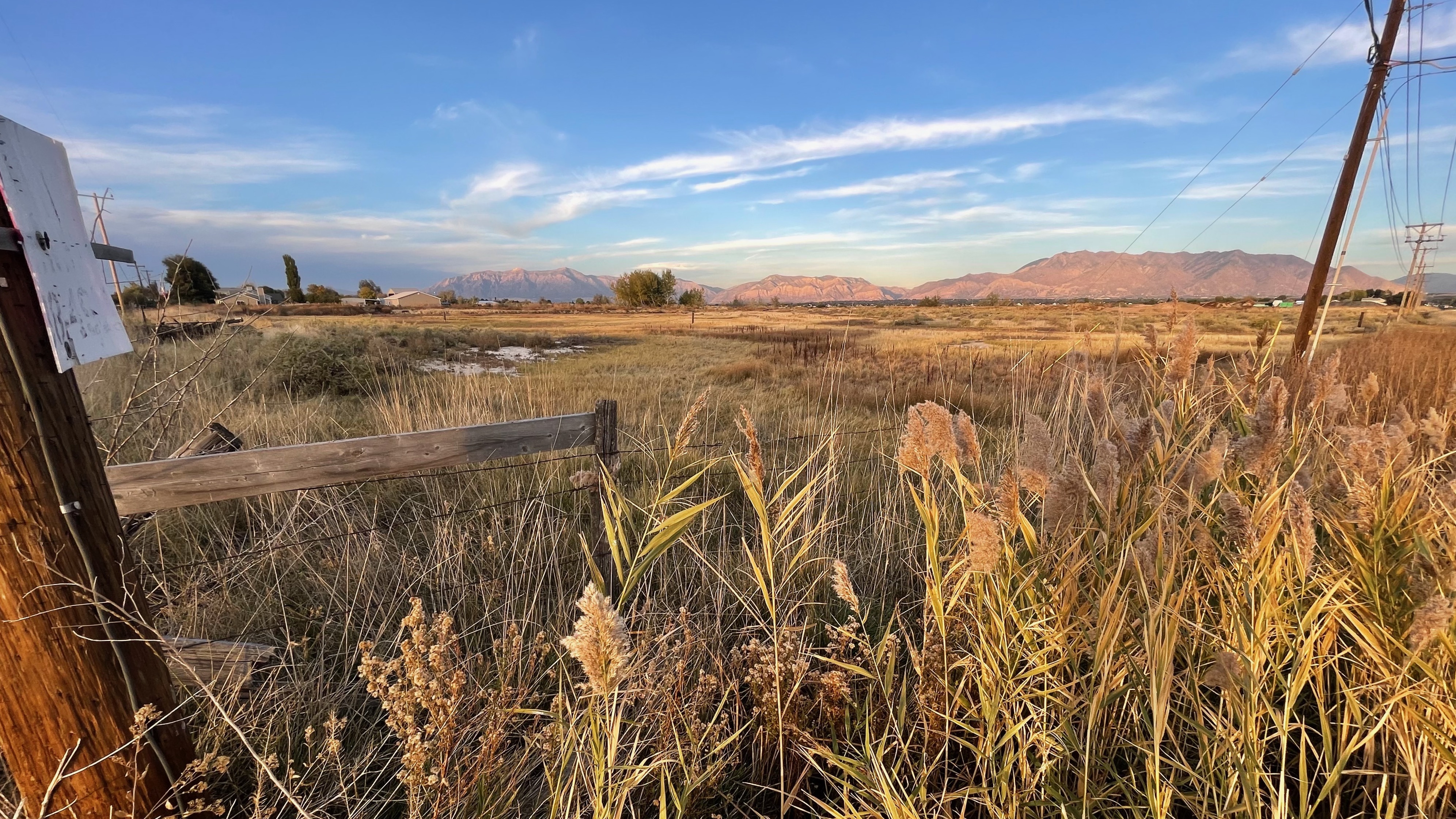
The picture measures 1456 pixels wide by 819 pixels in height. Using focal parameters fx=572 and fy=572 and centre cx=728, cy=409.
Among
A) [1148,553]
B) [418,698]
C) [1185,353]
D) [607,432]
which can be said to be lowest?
[418,698]

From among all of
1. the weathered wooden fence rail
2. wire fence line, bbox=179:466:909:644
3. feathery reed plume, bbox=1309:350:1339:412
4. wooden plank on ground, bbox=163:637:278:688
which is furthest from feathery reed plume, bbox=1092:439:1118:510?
wooden plank on ground, bbox=163:637:278:688

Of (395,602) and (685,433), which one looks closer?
(685,433)

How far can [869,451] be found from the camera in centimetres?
691

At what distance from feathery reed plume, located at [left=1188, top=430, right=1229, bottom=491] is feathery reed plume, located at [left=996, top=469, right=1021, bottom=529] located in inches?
17.7

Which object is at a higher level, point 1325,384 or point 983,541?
point 1325,384

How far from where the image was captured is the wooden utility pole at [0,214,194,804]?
4.26ft

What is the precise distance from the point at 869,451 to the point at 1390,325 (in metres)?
19.8

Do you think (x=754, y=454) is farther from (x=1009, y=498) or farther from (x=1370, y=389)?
→ (x=1370, y=389)

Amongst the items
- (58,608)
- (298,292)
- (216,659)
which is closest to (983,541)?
(58,608)

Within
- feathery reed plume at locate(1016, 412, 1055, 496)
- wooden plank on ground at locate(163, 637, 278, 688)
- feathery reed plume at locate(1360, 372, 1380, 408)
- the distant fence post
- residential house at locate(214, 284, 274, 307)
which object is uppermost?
residential house at locate(214, 284, 274, 307)

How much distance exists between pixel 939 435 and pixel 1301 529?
0.80 metres

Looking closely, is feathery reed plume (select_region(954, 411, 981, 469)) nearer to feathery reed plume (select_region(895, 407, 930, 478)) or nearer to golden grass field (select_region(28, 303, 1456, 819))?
golden grass field (select_region(28, 303, 1456, 819))

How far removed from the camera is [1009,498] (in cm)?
138

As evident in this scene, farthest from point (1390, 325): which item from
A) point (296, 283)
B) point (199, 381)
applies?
point (296, 283)
